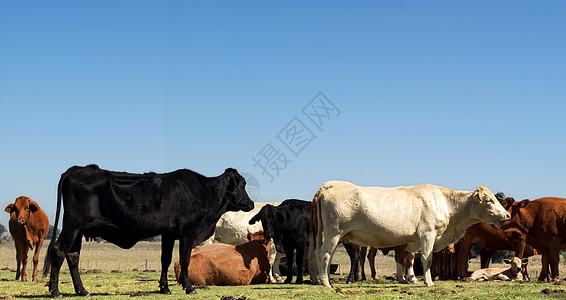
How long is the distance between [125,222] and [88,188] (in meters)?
0.97

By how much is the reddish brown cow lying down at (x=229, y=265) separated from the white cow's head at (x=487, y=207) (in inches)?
214

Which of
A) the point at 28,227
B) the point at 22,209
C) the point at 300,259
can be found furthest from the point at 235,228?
the point at 22,209

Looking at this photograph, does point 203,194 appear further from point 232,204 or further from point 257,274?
point 257,274

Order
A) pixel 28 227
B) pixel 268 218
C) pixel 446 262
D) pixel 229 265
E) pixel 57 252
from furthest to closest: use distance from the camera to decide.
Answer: pixel 446 262, pixel 28 227, pixel 268 218, pixel 229 265, pixel 57 252

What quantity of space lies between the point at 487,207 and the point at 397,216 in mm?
2335

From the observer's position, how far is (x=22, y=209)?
19.3m

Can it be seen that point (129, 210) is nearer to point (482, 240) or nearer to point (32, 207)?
point (32, 207)

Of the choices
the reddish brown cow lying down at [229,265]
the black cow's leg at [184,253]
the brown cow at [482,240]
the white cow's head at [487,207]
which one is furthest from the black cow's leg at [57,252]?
the brown cow at [482,240]

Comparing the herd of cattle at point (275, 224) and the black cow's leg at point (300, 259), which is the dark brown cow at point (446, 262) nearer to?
the herd of cattle at point (275, 224)

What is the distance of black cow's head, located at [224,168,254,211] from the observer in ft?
49.8

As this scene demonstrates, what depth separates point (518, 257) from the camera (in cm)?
1875

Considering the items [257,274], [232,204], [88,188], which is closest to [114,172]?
[88,188]

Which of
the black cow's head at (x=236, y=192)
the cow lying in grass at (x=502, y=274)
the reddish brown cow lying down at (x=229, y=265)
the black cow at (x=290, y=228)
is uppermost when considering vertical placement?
the black cow's head at (x=236, y=192)

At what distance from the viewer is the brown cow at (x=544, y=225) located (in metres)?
18.1
